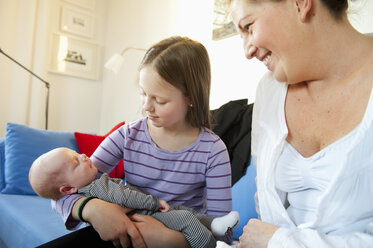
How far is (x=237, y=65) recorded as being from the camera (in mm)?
2283

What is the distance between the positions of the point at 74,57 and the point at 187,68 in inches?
114

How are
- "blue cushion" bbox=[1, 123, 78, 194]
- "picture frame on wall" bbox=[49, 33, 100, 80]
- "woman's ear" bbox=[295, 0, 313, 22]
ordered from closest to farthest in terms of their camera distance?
"woman's ear" bbox=[295, 0, 313, 22] → "blue cushion" bbox=[1, 123, 78, 194] → "picture frame on wall" bbox=[49, 33, 100, 80]

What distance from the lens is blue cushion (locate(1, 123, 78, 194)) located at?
2.02 metres

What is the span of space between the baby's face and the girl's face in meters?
0.29

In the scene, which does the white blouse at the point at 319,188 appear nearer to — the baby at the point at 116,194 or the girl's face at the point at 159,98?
the baby at the point at 116,194

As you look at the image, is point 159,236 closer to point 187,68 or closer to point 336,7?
point 187,68

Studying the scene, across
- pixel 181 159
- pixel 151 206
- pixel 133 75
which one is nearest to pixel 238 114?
pixel 181 159

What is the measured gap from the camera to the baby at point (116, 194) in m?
0.87

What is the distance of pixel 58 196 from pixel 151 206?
0.36 meters

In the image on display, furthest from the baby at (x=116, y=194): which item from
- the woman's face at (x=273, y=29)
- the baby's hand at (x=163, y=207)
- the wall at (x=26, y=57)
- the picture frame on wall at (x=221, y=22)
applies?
the wall at (x=26, y=57)

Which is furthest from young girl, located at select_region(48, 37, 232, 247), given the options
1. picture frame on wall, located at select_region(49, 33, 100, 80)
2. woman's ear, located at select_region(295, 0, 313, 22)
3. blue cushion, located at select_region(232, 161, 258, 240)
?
picture frame on wall, located at select_region(49, 33, 100, 80)

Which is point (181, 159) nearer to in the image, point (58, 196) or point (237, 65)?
point (58, 196)

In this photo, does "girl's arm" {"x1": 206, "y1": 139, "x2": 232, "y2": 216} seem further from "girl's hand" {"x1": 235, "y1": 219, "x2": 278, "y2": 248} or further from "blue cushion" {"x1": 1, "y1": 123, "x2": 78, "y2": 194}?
"blue cushion" {"x1": 1, "y1": 123, "x2": 78, "y2": 194}

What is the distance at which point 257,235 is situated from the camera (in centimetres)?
79
